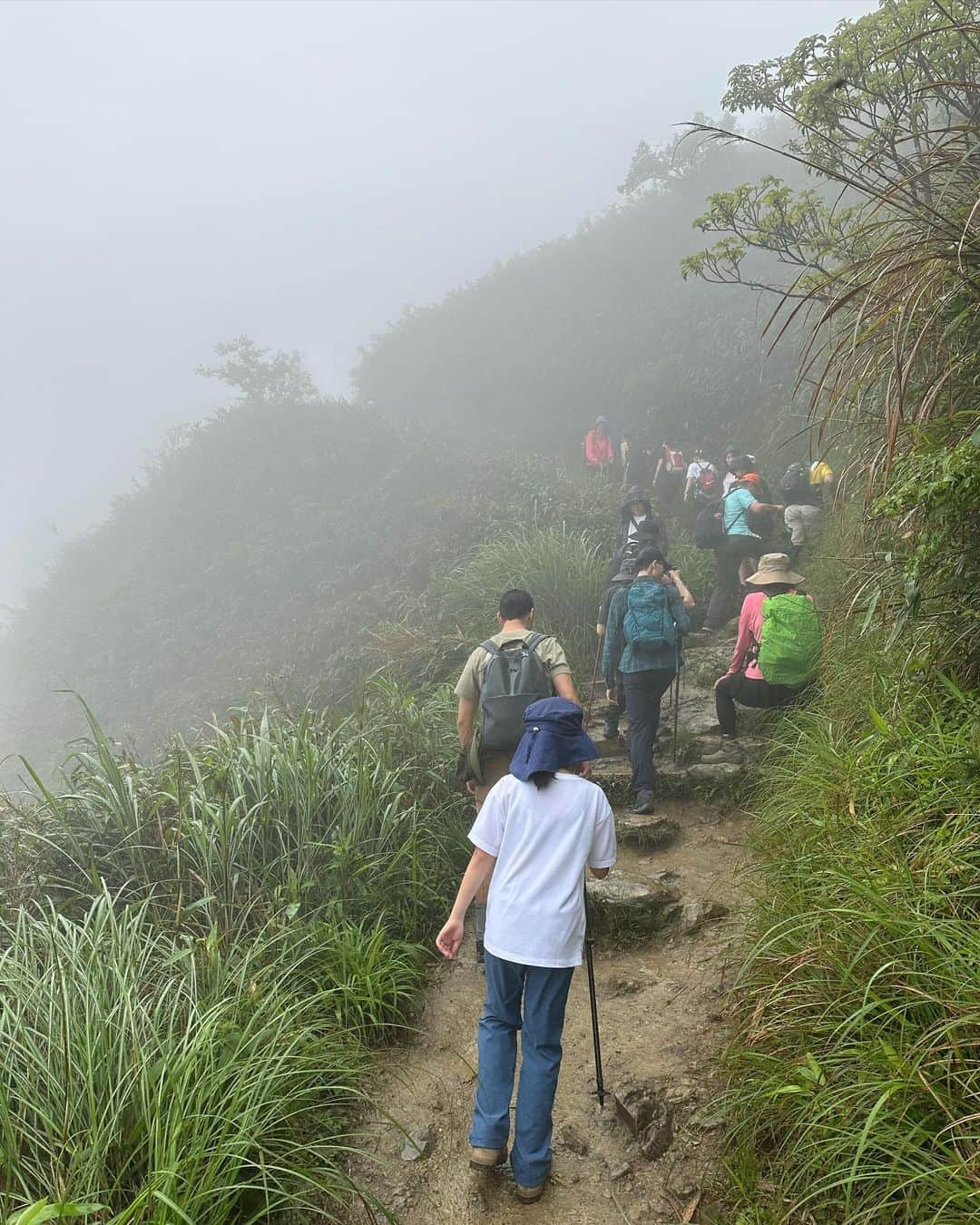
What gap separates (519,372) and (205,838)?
2390 cm

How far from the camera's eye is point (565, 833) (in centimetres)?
272

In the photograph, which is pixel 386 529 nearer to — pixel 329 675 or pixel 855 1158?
pixel 329 675

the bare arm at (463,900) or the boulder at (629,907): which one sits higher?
the bare arm at (463,900)

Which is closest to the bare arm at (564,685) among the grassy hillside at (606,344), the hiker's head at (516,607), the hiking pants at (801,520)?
the hiker's head at (516,607)

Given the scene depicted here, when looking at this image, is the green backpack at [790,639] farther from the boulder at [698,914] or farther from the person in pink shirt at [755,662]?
the boulder at [698,914]

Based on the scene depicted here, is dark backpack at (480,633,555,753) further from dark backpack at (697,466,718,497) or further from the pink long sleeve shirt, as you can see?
dark backpack at (697,466,718,497)

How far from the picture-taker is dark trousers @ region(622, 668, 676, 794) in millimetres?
5375

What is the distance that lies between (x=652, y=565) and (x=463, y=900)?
342cm

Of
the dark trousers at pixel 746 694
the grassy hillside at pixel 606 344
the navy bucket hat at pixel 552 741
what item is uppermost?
the grassy hillside at pixel 606 344

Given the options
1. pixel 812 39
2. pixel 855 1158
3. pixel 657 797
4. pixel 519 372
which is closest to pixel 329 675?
pixel 657 797

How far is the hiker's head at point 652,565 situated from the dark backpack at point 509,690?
1.63 m

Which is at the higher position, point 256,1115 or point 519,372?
point 519,372

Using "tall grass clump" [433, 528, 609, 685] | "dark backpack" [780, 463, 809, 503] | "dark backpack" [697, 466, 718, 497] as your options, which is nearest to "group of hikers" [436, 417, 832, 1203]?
"dark backpack" [780, 463, 809, 503]

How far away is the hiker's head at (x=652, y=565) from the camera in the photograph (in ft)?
18.3
